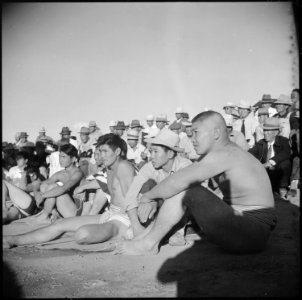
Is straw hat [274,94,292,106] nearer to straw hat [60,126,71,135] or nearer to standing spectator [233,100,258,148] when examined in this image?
standing spectator [233,100,258,148]

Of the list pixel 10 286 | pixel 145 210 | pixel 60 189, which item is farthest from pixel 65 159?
pixel 10 286

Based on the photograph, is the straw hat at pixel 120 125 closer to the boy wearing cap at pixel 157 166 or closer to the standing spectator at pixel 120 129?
the standing spectator at pixel 120 129

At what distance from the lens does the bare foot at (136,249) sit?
381 centimetres

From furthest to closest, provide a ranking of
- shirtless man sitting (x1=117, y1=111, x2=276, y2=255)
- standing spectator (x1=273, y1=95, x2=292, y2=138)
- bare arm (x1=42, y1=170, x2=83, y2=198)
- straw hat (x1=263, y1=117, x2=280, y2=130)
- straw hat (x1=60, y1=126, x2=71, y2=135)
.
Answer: straw hat (x1=60, y1=126, x2=71, y2=135)
standing spectator (x1=273, y1=95, x2=292, y2=138)
straw hat (x1=263, y1=117, x2=280, y2=130)
bare arm (x1=42, y1=170, x2=83, y2=198)
shirtless man sitting (x1=117, y1=111, x2=276, y2=255)

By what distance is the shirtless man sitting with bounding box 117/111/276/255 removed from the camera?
3.47m

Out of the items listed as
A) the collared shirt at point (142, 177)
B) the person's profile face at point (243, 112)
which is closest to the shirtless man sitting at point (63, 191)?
the collared shirt at point (142, 177)

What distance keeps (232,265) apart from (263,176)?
0.89 m

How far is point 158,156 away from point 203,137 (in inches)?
36.5

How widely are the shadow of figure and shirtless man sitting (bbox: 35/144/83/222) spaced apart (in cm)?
235

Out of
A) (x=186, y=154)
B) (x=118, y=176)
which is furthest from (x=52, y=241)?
(x=186, y=154)

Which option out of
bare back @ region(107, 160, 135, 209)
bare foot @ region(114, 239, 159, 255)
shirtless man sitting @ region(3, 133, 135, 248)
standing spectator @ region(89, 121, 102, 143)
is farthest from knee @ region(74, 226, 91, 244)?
standing spectator @ region(89, 121, 102, 143)

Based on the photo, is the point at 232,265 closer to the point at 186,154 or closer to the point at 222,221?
the point at 222,221

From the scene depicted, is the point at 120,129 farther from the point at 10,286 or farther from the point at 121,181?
the point at 10,286

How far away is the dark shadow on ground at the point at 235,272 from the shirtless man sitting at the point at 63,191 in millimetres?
2462
